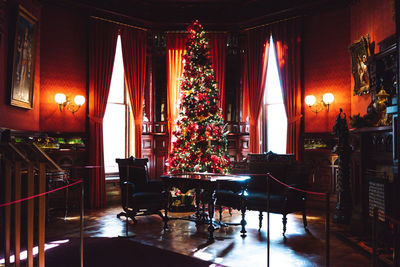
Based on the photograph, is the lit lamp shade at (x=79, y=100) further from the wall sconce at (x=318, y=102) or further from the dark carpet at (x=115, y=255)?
the wall sconce at (x=318, y=102)

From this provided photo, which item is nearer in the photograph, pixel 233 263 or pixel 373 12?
pixel 233 263

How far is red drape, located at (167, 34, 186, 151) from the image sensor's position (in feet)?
27.4

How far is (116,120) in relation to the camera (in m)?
8.20

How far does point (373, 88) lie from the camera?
18.2 feet

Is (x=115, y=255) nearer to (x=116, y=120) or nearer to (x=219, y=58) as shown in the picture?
(x=116, y=120)

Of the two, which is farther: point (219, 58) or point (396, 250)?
point (219, 58)

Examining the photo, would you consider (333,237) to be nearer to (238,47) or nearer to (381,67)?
(381,67)

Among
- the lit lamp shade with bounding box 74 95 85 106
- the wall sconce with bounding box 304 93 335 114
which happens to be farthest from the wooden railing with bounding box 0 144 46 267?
the wall sconce with bounding box 304 93 335 114

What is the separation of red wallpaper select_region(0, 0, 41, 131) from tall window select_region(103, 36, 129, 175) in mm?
1680

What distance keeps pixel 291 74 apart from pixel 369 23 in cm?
187

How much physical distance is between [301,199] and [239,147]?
322 cm

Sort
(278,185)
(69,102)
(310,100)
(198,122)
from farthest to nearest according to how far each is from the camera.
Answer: (69,102)
(310,100)
(198,122)
(278,185)

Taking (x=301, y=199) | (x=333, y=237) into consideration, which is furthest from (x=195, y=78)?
(x=333, y=237)

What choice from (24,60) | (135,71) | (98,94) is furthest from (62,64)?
(135,71)
